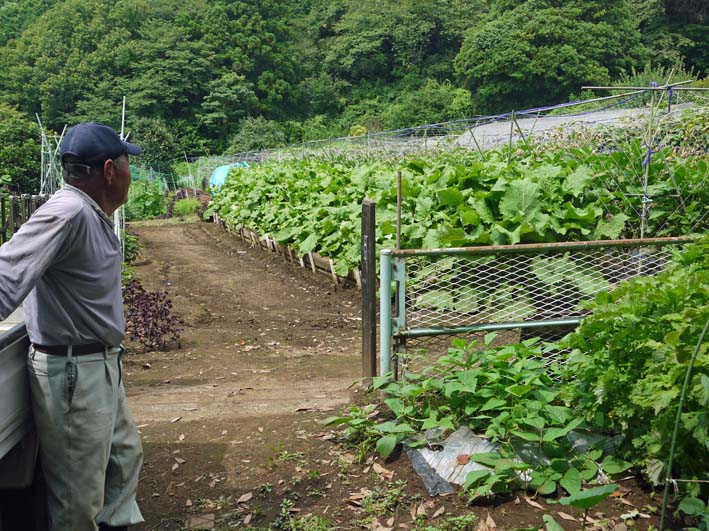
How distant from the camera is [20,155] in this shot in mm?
23094

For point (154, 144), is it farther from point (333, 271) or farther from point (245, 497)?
point (245, 497)

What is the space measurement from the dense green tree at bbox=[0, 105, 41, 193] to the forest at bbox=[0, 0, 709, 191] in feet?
61.3

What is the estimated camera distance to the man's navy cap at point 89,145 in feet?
9.45

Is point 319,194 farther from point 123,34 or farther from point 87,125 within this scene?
point 123,34

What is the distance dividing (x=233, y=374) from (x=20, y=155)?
19601mm

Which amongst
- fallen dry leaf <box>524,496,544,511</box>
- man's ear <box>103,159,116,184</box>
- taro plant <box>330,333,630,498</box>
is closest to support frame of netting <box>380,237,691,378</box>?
taro plant <box>330,333,630,498</box>

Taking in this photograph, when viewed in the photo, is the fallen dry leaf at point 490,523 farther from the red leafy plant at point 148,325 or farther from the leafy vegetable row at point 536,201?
the red leafy plant at point 148,325

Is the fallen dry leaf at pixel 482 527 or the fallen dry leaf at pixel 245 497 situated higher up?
the fallen dry leaf at pixel 482 527

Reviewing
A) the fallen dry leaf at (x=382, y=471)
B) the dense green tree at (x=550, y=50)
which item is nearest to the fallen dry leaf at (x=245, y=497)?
the fallen dry leaf at (x=382, y=471)

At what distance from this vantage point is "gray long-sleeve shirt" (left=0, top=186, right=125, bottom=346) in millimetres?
2566

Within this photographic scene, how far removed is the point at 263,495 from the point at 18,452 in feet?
4.33

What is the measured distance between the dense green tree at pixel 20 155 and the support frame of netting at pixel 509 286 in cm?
1937

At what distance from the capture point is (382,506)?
3484mm

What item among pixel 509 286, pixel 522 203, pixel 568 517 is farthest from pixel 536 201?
pixel 568 517
